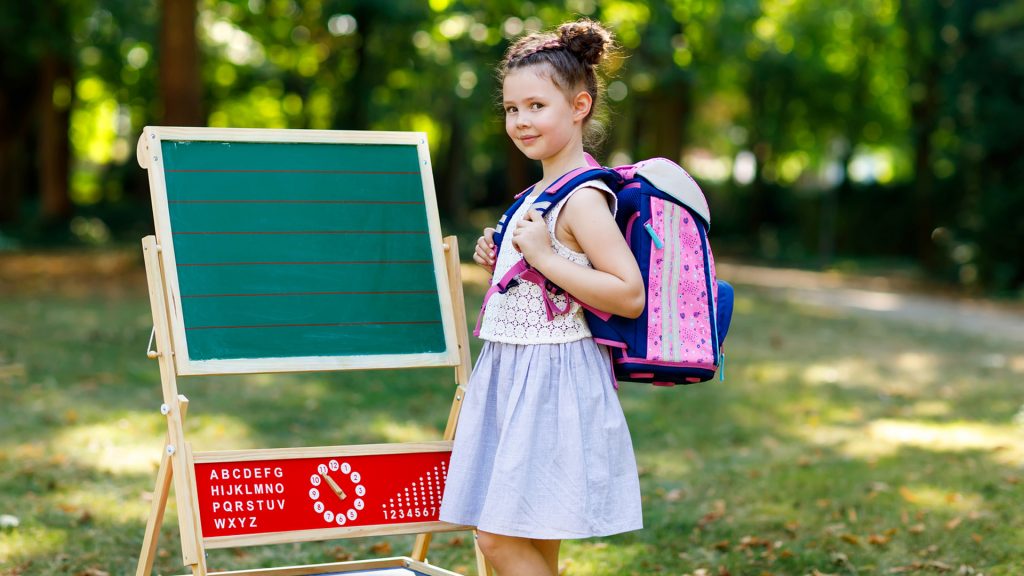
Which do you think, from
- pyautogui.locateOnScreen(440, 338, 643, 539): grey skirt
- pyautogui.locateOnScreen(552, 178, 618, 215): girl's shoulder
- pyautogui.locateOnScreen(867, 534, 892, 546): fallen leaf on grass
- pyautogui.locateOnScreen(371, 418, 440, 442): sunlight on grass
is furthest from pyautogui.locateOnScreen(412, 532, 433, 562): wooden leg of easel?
pyautogui.locateOnScreen(371, 418, 440, 442): sunlight on grass

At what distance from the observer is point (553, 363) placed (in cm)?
333

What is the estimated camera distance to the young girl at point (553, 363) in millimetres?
3238

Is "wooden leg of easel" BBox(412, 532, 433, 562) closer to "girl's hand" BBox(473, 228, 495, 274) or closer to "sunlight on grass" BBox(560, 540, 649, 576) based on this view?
"sunlight on grass" BBox(560, 540, 649, 576)

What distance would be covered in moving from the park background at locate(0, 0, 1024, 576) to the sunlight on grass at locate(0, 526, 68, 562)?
2cm

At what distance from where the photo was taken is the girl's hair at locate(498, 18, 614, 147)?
3.31m

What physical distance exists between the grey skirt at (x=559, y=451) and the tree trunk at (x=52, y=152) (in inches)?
Answer: 906

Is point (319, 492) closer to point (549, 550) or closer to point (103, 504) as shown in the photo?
point (549, 550)

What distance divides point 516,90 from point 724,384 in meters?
6.71

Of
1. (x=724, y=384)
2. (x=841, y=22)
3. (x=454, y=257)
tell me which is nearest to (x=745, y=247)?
(x=841, y=22)

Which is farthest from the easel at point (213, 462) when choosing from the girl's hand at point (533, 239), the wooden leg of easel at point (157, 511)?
the girl's hand at point (533, 239)

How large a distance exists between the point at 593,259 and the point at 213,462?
4.68ft

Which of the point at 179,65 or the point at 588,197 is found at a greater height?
the point at 179,65

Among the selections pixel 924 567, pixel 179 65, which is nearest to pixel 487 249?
pixel 924 567

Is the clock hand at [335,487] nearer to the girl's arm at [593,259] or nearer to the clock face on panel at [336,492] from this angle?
the clock face on panel at [336,492]
